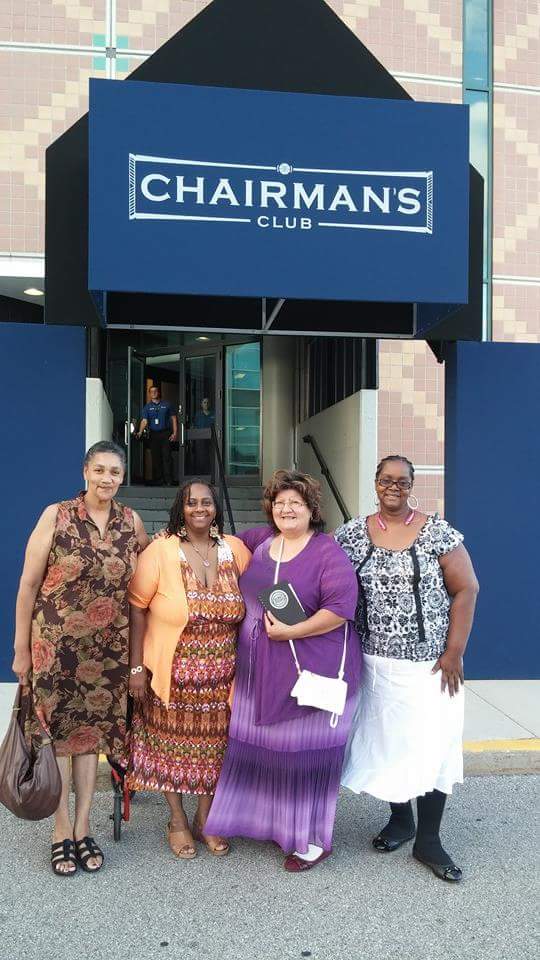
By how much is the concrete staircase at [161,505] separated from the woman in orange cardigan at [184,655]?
669 centimetres

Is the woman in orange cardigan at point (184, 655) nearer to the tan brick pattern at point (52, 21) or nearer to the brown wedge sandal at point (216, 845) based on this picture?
the brown wedge sandal at point (216, 845)

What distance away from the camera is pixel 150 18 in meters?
10.4

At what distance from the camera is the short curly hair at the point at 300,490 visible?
3.59 metres

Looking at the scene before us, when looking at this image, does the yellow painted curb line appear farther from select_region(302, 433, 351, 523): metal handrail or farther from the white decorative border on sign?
select_region(302, 433, 351, 523): metal handrail

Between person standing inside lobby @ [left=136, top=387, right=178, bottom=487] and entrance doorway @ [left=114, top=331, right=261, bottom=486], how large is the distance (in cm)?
33

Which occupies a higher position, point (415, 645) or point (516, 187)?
point (516, 187)

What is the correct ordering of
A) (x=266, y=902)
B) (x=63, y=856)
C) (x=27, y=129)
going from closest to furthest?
(x=266, y=902) → (x=63, y=856) → (x=27, y=129)

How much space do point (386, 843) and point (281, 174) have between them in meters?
4.17

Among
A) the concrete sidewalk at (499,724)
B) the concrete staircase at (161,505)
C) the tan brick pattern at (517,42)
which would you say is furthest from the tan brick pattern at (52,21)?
the concrete sidewalk at (499,724)

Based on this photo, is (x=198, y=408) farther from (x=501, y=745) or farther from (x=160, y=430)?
(x=501, y=745)

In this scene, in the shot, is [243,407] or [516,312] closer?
[516,312]

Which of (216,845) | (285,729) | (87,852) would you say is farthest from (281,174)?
(87,852)

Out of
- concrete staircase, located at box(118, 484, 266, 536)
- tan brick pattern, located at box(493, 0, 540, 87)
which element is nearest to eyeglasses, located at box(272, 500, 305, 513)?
concrete staircase, located at box(118, 484, 266, 536)

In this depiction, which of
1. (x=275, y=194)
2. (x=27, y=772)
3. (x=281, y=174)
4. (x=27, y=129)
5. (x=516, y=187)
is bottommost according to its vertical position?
(x=27, y=772)
